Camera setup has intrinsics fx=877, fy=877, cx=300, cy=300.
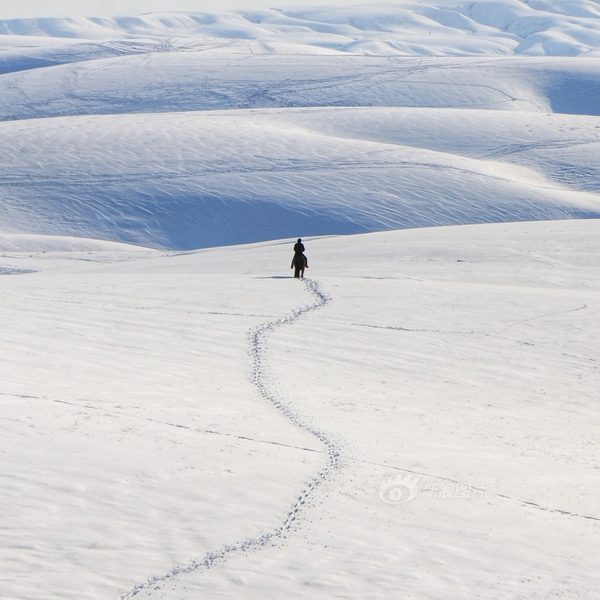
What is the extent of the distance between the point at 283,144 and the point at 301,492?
94.6 feet

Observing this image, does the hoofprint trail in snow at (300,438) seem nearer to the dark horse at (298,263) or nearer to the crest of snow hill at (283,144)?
the dark horse at (298,263)

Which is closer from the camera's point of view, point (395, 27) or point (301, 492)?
point (301, 492)

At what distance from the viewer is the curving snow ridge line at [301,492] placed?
5.22 meters

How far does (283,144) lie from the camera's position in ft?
112

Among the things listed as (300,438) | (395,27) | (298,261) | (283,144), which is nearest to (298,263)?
(298,261)

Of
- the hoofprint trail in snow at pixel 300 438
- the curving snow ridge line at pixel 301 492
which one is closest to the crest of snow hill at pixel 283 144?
the hoofprint trail in snow at pixel 300 438

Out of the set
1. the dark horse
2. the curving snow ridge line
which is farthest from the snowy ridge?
the curving snow ridge line

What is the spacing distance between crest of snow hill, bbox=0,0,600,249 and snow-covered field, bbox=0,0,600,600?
170 mm

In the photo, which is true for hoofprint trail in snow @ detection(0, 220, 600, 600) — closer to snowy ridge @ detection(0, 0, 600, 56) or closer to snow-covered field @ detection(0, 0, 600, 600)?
snow-covered field @ detection(0, 0, 600, 600)

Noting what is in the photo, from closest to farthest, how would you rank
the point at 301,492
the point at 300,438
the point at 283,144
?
the point at 301,492 → the point at 300,438 → the point at 283,144

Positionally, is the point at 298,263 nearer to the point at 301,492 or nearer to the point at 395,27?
the point at 301,492

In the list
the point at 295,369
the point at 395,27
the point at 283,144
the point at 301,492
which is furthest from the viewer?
the point at 395,27

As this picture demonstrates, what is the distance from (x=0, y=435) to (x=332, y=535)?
8.78 ft

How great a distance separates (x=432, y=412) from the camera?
926cm
